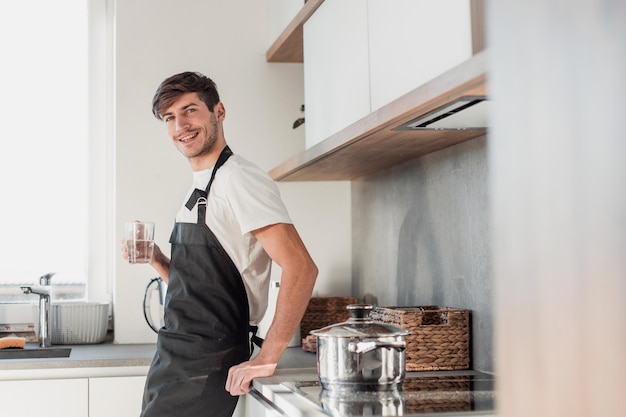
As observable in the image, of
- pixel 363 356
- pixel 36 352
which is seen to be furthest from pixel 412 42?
pixel 36 352

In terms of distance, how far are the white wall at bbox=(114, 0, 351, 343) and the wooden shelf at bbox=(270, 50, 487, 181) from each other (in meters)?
0.28

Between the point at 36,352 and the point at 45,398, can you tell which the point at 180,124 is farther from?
the point at 36,352

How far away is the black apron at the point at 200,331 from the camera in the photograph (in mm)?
1946

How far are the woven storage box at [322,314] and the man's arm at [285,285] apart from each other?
3.24 feet

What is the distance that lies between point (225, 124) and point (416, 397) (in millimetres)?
1864

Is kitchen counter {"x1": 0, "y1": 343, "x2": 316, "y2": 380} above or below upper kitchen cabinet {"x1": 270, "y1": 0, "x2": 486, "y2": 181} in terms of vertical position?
below

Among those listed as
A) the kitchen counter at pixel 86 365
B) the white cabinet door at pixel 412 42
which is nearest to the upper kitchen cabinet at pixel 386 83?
the white cabinet door at pixel 412 42

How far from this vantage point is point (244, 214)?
1.89 meters

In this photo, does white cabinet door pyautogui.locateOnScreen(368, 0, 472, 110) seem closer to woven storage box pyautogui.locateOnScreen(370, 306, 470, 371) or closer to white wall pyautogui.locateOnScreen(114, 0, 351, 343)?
woven storage box pyautogui.locateOnScreen(370, 306, 470, 371)

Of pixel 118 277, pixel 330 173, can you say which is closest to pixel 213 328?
pixel 330 173

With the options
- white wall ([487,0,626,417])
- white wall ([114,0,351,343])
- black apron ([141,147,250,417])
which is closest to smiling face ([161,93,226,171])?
black apron ([141,147,250,417])

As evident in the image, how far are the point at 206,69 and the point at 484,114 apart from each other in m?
1.79

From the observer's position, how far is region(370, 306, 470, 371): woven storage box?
202 centimetres

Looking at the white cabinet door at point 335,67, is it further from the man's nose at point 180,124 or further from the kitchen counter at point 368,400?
the kitchen counter at point 368,400
